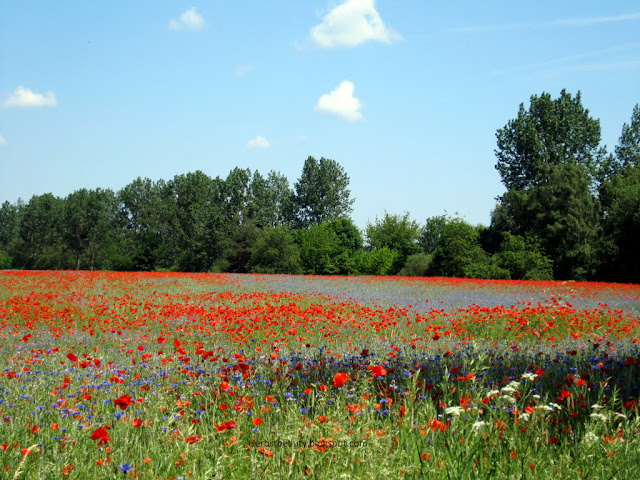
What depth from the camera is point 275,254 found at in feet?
144

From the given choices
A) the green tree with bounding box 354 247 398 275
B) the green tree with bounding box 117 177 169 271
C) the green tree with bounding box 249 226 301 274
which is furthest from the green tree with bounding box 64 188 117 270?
the green tree with bounding box 354 247 398 275

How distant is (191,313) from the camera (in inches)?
372

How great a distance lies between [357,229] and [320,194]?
11182mm

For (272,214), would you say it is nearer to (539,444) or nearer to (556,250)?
(556,250)

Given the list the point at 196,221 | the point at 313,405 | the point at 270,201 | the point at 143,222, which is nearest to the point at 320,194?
the point at 270,201

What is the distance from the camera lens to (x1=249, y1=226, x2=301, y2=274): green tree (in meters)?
43.8

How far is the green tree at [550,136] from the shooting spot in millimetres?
44156

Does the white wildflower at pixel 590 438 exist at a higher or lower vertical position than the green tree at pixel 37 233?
lower

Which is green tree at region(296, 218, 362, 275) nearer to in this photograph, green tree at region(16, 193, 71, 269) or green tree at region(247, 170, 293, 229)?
green tree at region(247, 170, 293, 229)

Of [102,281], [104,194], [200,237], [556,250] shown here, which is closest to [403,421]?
[102,281]

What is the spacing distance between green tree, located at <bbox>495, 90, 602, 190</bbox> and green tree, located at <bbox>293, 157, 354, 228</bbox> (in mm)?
22471

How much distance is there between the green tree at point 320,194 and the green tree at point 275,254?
17.0 metres

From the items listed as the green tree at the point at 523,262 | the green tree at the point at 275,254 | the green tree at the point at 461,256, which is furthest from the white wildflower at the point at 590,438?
the green tree at the point at 275,254

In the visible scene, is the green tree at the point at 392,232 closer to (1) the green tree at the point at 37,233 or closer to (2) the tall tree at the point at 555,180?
(2) the tall tree at the point at 555,180
